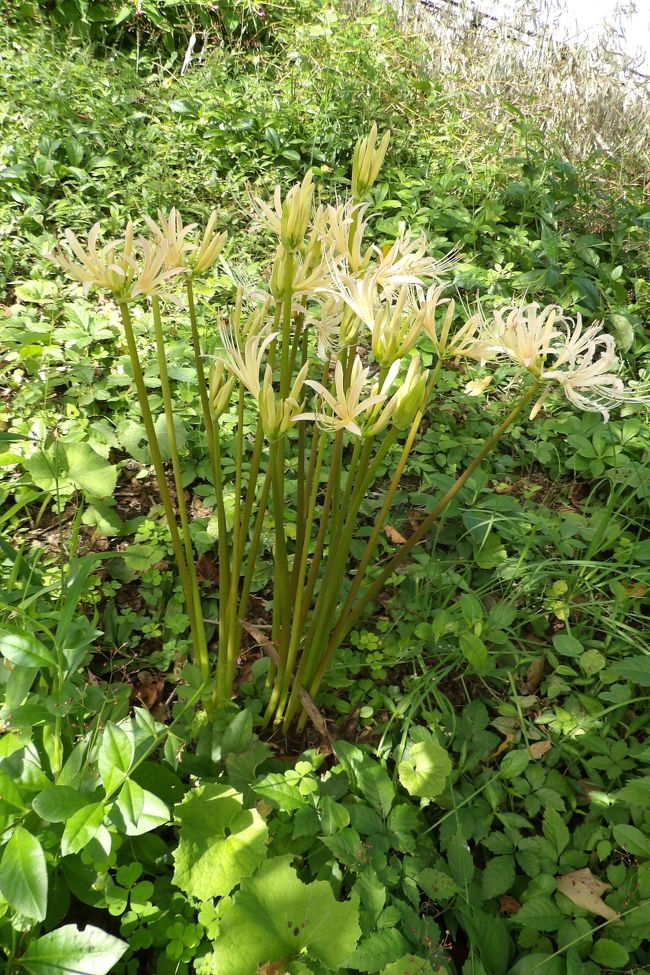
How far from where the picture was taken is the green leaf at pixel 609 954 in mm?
1095

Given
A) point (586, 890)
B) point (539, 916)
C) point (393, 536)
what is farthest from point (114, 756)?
point (393, 536)

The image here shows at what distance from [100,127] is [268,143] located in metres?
0.85

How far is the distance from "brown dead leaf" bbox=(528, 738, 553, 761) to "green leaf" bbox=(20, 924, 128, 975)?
922 millimetres

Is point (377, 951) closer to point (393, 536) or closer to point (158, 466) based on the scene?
point (158, 466)

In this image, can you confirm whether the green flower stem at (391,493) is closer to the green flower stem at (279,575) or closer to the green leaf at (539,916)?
the green flower stem at (279,575)

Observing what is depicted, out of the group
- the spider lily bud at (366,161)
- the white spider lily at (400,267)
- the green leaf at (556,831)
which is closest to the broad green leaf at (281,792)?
the green leaf at (556,831)

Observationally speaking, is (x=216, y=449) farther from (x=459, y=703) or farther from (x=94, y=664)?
(x=459, y=703)

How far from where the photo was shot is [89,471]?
1.67 m

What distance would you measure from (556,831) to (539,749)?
19 centimetres

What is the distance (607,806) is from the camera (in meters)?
1.36

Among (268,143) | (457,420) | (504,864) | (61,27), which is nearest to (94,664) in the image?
(504,864)

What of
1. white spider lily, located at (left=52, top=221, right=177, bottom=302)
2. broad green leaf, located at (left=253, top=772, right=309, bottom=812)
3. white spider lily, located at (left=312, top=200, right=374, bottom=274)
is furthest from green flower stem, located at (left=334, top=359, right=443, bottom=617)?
white spider lily, located at (left=52, top=221, right=177, bottom=302)

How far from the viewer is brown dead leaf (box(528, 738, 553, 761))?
145cm

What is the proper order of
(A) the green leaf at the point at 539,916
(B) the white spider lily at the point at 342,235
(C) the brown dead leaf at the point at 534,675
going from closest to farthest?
(B) the white spider lily at the point at 342,235 → (A) the green leaf at the point at 539,916 → (C) the brown dead leaf at the point at 534,675
